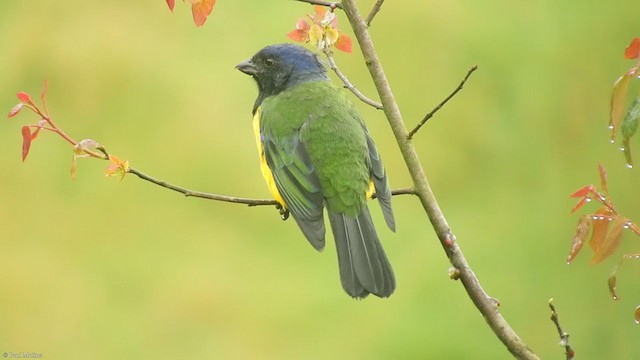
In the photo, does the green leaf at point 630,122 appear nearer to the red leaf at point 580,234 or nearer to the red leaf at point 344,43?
the red leaf at point 580,234

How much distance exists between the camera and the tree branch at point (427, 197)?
102 inches

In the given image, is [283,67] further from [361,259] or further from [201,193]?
[201,193]

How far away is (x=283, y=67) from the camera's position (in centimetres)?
457

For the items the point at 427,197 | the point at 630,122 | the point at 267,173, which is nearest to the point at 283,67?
the point at 267,173

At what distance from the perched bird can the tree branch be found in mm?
655

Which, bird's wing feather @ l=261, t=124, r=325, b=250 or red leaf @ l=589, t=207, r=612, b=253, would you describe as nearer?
red leaf @ l=589, t=207, r=612, b=253

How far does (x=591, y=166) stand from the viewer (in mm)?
7270

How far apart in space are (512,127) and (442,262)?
48.8 inches

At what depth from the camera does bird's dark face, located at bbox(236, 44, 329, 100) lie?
→ 4551mm

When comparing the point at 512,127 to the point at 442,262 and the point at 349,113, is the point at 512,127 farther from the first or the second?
the point at 349,113

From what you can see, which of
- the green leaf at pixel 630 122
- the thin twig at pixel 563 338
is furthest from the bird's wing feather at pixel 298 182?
the green leaf at pixel 630 122

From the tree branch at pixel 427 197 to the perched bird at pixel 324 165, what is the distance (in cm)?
66

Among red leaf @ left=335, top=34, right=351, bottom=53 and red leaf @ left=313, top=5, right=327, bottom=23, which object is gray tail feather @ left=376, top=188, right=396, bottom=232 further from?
red leaf @ left=313, top=5, right=327, bottom=23

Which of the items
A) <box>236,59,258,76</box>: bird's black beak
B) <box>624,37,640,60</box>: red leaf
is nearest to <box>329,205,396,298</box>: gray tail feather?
<box>236,59,258,76</box>: bird's black beak
